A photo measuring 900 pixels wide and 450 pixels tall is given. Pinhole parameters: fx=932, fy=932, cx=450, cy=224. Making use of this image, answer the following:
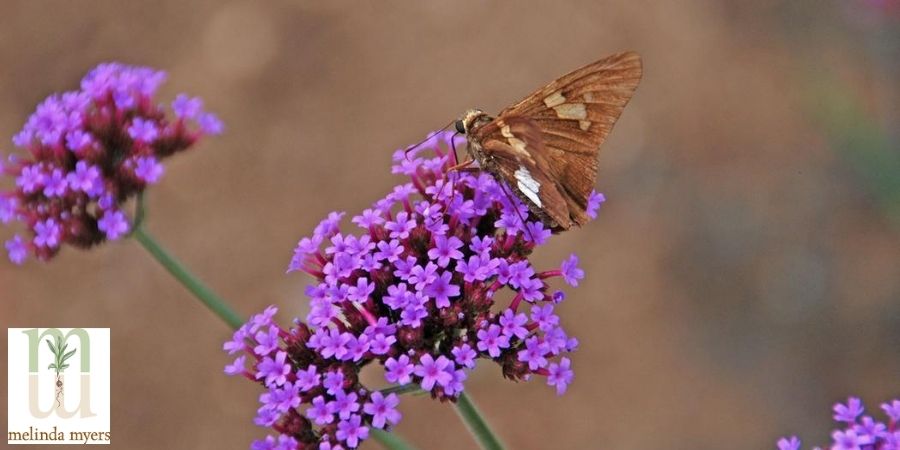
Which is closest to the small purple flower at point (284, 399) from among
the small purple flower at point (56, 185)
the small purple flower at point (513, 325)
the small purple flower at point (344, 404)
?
the small purple flower at point (344, 404)

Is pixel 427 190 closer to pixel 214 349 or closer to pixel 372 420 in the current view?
pixel 372 420

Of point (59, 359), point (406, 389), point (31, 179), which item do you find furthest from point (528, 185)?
point (59, 359)

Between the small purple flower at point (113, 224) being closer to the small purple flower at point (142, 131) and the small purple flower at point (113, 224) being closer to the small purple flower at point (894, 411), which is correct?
the small purple flower at point (142, 131)

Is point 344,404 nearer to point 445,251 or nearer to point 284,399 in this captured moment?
point 284,399

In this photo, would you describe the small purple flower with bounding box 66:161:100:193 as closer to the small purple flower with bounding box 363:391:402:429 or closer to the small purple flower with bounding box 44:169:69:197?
the small purple flower with bounding box 44:169:69:197

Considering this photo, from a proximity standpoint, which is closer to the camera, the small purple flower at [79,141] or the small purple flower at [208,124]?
the small purple flower at [79,141]

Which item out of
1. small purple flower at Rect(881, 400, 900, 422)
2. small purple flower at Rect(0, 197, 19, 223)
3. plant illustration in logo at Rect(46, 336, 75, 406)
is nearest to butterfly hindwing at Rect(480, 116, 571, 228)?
small purple flower at Rect(881, 400, 900, 422)
